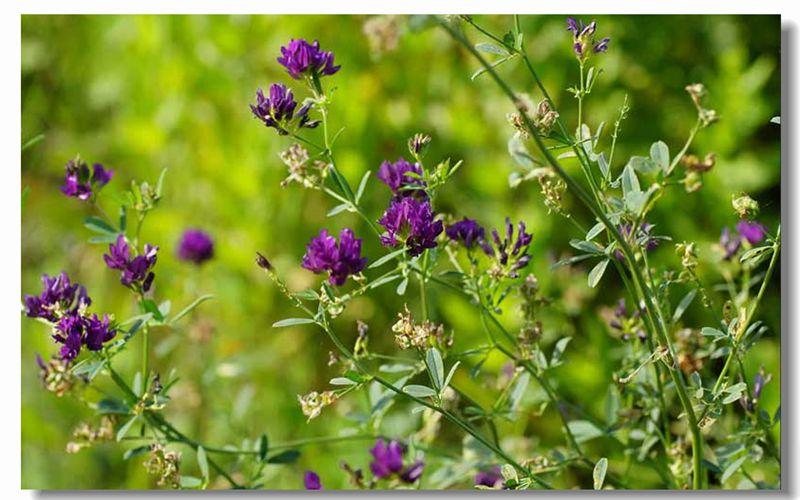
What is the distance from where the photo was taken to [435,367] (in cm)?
92

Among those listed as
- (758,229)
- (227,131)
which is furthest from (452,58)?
(758,229)

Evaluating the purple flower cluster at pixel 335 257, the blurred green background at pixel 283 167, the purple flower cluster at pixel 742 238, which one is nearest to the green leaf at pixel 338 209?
the purple flower cluster at pixel 335 257

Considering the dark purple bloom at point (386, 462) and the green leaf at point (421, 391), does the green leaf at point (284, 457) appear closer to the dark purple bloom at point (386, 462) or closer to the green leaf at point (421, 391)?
the dark purple bloom at point (386, 462)

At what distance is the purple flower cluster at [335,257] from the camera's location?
940mm

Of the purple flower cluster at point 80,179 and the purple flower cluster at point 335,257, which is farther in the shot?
the purple flower cluster at point 80,179

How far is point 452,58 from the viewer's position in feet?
6.85

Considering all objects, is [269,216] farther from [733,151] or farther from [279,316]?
[733,151]

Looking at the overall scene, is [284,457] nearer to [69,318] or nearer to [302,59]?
[69,318]

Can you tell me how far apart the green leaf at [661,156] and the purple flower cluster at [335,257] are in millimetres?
309

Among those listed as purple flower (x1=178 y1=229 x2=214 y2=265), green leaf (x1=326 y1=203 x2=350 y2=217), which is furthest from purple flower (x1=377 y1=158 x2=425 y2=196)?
purple flower (x1=178 y1=229 x2=214 y2=265)

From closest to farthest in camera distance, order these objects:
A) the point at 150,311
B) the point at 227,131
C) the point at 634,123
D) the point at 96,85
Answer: the point at 150,311, the point at 634,123, the point at 227,131, the point at 96,85

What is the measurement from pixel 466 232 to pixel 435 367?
0.18 m

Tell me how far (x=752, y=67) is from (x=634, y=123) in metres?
0.25

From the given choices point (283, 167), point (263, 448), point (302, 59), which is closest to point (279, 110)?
point (302, 59)
